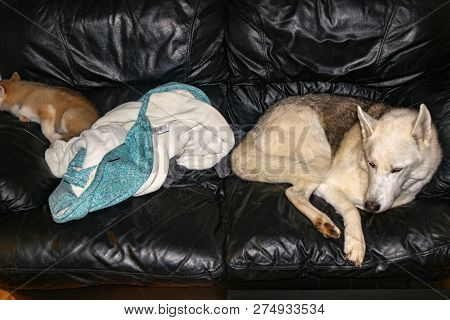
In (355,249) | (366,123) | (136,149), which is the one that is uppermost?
(366,123)

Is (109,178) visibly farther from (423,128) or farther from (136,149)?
(423,128)

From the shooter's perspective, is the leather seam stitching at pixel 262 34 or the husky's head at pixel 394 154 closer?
the husky's head at pixel 394 154

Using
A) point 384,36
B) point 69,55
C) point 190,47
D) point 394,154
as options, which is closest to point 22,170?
point 69,55

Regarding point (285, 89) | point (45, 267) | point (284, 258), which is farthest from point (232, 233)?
point (285, 89)

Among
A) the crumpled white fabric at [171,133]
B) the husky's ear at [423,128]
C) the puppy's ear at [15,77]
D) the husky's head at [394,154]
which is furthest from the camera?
the puppy's ear at [15,77]

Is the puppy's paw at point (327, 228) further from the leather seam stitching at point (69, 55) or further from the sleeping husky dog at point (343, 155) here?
the leather seam stitching at point (69, 55)

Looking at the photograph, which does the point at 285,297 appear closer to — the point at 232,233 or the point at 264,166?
the point at 232,233

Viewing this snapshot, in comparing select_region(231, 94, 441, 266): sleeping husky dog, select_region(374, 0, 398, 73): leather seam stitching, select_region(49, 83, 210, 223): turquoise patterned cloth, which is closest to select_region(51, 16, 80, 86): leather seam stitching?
select_region(49, 83, 210, 223): turquoise patterned cloth

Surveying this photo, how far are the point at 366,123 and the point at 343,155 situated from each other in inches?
12.9

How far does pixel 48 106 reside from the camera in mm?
3135

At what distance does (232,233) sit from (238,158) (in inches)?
22.1

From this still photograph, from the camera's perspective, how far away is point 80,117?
2.99 meters

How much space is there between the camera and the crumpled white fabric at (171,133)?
8.55 ft

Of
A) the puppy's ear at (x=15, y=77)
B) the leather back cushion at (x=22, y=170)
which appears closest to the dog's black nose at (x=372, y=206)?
the leather back cushion at (x=22, y=170)
